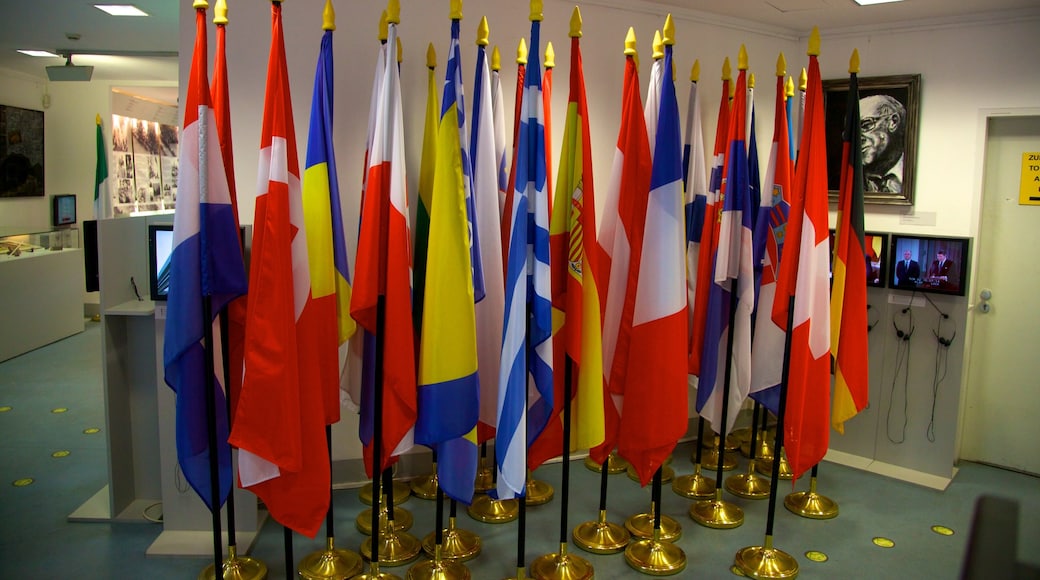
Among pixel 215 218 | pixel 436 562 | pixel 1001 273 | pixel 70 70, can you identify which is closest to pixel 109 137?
pixel 70 70

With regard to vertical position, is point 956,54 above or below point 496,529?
above

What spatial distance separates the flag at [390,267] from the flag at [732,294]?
63.8 inches

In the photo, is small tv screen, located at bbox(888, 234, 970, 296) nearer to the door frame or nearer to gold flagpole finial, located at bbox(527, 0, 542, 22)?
the door frame

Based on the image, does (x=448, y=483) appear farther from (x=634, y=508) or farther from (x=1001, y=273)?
(x=1001, y=273)

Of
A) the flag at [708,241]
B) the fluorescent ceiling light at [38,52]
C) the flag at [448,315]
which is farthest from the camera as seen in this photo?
the fluorescent ceiling light at [38,52]

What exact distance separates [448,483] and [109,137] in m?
7.54

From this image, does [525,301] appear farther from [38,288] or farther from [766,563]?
[38,288]

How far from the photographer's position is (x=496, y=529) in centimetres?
359

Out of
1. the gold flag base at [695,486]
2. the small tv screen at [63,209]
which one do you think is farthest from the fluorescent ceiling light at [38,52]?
the gold flag base at [695,486]

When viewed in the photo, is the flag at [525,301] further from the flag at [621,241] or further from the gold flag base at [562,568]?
the gold flag base at [562,568]

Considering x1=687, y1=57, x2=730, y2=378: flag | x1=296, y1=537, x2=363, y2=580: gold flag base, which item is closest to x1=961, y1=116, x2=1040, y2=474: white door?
x1=687, y1=57, x2=730, y2=378: flag

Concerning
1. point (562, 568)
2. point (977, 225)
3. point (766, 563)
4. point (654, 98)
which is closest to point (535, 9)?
point (654, 98)

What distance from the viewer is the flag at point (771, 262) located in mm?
3537

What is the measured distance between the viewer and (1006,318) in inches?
174
